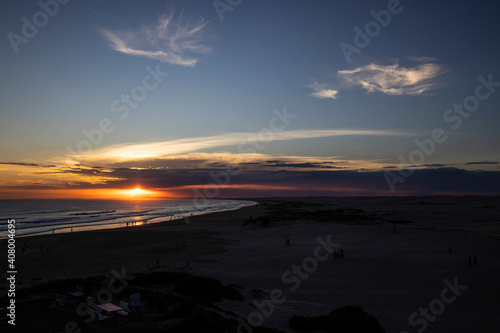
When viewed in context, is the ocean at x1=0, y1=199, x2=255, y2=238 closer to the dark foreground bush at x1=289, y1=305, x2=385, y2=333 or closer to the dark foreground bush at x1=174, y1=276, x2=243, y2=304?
the dark foreground bush at x1=174, y1=276, x2=243, y2=304

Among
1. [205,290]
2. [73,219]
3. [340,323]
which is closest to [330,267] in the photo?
[205,290]

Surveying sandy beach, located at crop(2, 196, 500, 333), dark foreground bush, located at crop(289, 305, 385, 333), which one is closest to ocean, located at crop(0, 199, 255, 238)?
sandy beach, located at crop(2, 196, 500, 333)

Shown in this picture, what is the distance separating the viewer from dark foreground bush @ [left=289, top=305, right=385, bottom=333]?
12.8 meters

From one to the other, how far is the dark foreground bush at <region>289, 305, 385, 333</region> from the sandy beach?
2.04ft

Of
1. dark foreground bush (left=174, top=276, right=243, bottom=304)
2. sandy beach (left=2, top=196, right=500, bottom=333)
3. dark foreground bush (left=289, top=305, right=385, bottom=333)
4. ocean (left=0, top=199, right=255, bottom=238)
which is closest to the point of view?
dark foreground bush (left=289, top=305, right=385, bottom=333)

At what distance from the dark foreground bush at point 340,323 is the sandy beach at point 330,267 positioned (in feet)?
2.04

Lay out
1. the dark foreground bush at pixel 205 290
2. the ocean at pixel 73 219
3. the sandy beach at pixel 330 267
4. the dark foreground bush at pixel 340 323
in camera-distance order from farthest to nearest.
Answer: the ocean at pixel 73 219, the dark foreground bush at pixel 205 290, the sandy beach at pixel 330 267, the dark foreground bush at pixel 340 323

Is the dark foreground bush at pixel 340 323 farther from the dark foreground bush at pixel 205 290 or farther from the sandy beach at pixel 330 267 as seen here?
the dark foreground bush at pixel 205 290

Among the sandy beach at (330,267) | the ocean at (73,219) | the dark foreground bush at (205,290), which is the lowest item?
the ocean at (73,219)

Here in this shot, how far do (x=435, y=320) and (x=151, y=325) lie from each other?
494 inches

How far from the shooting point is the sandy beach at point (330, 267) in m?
15.8

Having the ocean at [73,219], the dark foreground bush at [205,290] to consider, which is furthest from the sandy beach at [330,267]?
the ocean at [73,219]

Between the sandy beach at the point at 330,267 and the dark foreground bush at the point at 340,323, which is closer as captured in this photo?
the dark foreground bush at the point at 340,323

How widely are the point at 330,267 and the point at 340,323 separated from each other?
1206cm
